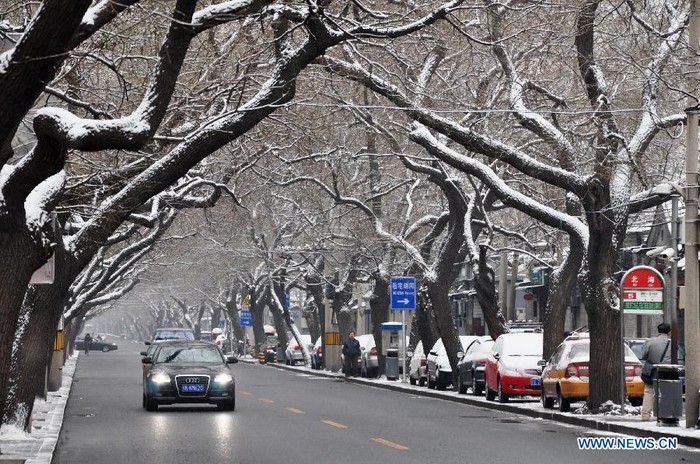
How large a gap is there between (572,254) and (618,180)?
8569 millimetres

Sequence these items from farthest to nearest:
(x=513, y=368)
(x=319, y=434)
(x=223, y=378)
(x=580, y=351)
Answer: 1. (x=513, y=368)
2. (x=580, y=351)
3. (x=223, y=378)
4. (x=319, y=434)

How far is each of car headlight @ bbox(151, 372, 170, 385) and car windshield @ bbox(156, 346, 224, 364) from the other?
0.80 m

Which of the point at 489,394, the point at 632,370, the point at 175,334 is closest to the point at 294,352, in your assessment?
the point at 175,334

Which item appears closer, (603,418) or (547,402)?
(603,418)

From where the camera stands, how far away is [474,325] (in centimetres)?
9481

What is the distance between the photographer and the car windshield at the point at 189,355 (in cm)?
3153

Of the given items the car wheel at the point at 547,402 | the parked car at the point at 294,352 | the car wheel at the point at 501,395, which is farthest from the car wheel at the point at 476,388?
the parked car at the point at 294,352

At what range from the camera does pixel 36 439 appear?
877 inches

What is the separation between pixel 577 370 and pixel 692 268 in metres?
6.62

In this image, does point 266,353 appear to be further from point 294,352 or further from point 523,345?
point 523,345

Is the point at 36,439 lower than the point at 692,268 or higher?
lower

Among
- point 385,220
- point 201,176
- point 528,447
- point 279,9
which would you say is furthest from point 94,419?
point 385,220

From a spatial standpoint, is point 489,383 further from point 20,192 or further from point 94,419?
point 20,192

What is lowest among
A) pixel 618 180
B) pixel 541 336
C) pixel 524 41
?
pixel 541 336
